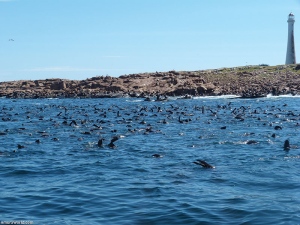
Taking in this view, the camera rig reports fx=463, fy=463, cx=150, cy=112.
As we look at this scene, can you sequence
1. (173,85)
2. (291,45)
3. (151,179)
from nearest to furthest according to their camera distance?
(151,179) → (173,85) → (291,45)

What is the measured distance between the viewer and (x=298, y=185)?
1680 cm

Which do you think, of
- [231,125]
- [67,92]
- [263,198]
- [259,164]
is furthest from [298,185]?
[67,92]

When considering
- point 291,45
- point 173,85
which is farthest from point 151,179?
point 291,45

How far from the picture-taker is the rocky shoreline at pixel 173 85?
90750 millimetres

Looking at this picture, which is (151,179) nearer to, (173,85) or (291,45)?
(173,85)

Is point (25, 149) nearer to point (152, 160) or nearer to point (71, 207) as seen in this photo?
point (152, 160)

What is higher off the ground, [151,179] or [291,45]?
[291,45]

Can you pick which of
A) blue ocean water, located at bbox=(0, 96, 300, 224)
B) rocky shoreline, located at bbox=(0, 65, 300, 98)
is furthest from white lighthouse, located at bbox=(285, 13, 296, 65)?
blue ocean water, located at bbox=(0, 96, 300, 224)

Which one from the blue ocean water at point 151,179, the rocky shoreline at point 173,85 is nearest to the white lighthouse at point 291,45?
the rocky shoreline at point 173,85

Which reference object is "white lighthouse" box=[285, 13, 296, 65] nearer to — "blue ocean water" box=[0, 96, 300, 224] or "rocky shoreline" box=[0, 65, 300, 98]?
"rocky shoreline" box=[0, 65, 300, 98]

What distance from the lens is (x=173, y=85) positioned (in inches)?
3846

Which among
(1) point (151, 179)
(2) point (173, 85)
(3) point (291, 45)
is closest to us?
(1) point (151, 179)

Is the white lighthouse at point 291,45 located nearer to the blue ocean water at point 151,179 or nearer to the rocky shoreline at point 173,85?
the rocky shoreline at point 173,85

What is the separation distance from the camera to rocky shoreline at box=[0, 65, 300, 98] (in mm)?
90750
